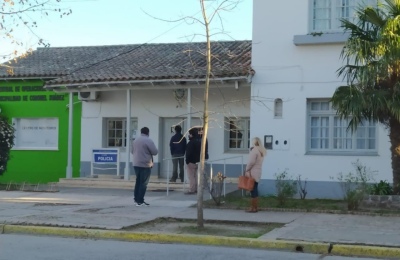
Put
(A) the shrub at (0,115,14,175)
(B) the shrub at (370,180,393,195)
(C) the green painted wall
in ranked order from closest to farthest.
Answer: (B) the shrub at (370,180,393,195) → (A) the shrub at (0,115,14,175) → (C) the green painted wall

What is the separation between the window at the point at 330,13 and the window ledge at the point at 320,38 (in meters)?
0.38

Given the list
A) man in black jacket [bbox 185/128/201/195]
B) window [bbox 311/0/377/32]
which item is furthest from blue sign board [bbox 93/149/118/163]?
window [bbox 311/0/377/32]

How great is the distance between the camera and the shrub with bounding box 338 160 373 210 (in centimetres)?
1330

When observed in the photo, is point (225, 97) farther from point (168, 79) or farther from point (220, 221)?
point (220, 221)

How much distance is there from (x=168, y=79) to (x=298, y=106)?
4.06 metres

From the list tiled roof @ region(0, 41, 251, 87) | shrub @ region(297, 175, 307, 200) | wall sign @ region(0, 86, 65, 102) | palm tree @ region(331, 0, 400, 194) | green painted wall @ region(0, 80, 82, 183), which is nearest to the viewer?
palm tree @ region(331, 0, 400, 194)

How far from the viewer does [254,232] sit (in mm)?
11188

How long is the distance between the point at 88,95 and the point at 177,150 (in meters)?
4.49

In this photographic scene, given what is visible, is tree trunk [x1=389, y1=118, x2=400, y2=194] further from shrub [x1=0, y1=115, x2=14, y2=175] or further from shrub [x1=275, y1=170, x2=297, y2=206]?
shrub [x1=0, y1=115, x2=14, y2=175]

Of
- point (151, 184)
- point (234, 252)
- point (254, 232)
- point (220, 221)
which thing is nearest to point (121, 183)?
point (151, 184)

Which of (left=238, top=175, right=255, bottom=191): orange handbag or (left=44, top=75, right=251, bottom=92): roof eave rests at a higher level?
(left=44, top=75, right=251, bottom=92): roof eave

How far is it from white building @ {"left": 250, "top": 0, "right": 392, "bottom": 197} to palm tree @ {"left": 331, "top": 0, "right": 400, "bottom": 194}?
6.35ft

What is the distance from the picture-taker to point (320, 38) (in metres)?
15.6

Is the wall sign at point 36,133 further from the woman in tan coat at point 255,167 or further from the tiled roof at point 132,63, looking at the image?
the woman in tan coat at point 255,167
